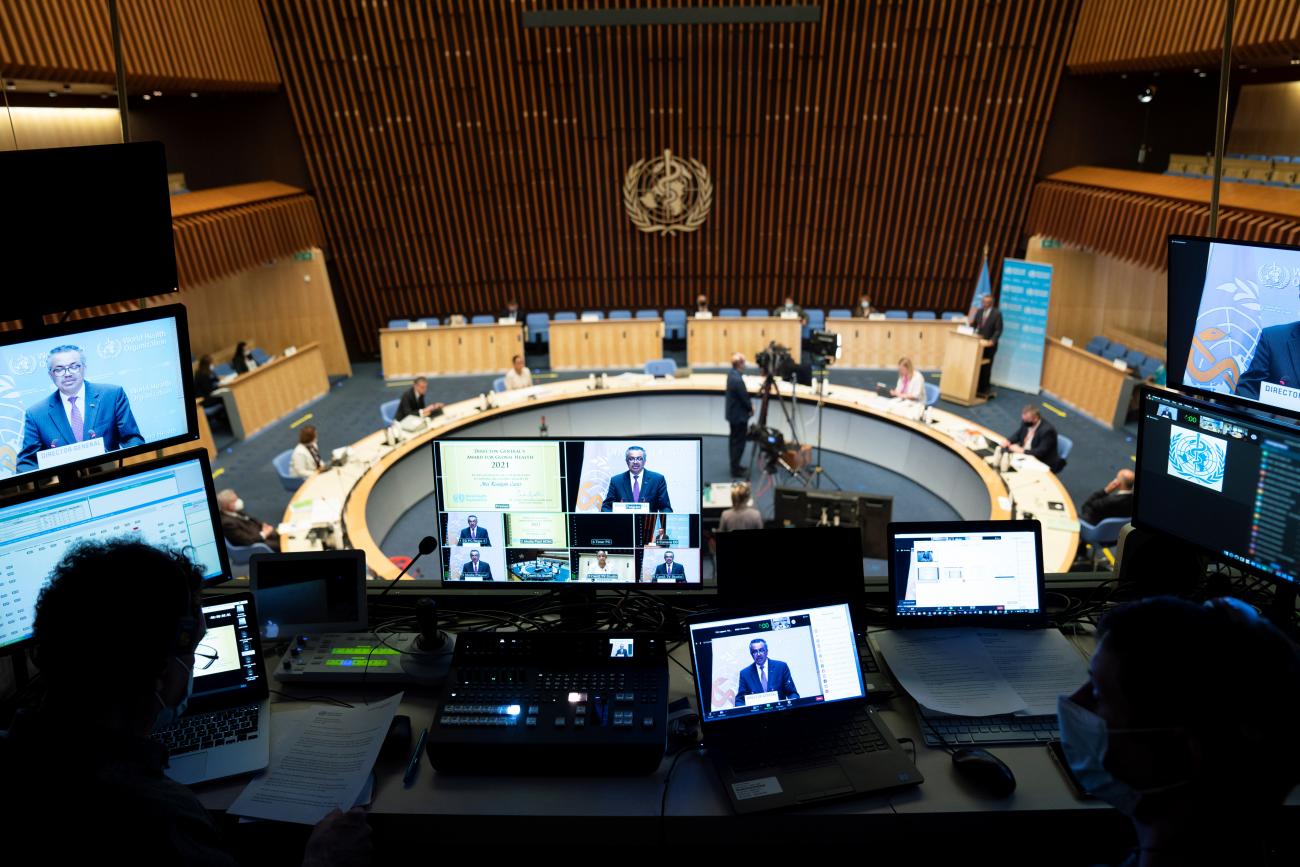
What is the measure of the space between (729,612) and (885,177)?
422 inches

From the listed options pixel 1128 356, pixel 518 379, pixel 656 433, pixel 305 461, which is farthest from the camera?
pixel 1128 356

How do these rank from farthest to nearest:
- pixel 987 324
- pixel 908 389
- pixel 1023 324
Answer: pixel 1023 324 → pixel 987 324 → pixel 908 389

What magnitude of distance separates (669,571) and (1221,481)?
1.51m

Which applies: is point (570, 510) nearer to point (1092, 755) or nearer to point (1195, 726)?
point (1092, 755)

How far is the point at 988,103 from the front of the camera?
1103 centimetres

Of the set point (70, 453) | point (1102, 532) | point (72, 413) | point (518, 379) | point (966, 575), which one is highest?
point (72, 413)

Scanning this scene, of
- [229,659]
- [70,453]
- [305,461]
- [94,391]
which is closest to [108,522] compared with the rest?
[70,453]

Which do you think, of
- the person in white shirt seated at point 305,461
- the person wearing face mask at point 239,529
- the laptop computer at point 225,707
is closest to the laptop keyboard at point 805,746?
the laptop computer at point 225,707

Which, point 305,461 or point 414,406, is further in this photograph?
point 414,406

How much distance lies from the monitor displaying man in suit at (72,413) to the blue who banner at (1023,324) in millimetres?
10231

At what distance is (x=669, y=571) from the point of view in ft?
8.38

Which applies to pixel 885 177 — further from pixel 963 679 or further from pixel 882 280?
pixel 963 679

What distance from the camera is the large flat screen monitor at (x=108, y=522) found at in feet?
6.88

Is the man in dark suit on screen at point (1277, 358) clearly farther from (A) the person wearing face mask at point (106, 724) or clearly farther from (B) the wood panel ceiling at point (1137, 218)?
(B) the wood panel ceiling at point (1137, 218)
